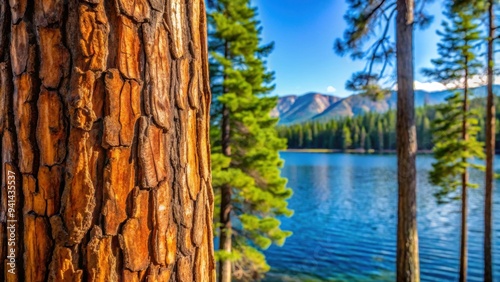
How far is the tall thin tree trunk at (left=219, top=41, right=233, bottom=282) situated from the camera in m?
8.82

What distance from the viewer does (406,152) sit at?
5.12 m

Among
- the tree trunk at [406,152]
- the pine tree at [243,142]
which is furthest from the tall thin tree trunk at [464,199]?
the tree trunk at [406,152]

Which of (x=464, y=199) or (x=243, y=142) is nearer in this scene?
(x=243, y=142)

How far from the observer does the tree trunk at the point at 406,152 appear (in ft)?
16.6

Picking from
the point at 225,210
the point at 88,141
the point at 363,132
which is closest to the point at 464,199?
the point at 225,210

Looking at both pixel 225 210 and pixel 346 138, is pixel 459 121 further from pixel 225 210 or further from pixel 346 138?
pixel 346 138

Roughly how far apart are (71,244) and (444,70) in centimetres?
1236

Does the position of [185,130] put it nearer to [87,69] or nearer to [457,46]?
[87,69]

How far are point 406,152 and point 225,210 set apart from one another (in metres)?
5.71

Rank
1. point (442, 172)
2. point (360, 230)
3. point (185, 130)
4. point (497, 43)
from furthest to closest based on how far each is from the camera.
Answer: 1. point (360, 230)
2. point (442, 172)
3. point (497, 43)
4. point (185, 130)

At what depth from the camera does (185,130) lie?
888 millimetres

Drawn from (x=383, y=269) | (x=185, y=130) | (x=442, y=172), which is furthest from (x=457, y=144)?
(x=185, y=130)

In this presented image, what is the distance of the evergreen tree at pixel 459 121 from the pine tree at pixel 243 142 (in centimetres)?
566

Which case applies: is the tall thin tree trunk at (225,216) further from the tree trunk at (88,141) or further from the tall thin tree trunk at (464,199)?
the tree trunk at (88,141)
